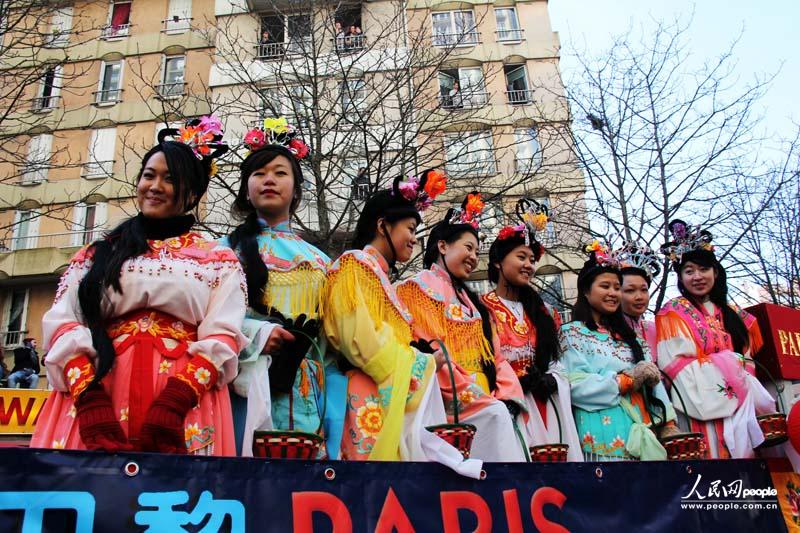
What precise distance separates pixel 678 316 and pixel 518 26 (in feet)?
56.7

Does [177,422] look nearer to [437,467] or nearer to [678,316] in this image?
[437,467]

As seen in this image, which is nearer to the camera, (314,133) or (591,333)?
(591,333)

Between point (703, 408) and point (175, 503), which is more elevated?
point (703, 408)

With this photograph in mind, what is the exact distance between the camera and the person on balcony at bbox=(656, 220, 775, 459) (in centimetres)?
412

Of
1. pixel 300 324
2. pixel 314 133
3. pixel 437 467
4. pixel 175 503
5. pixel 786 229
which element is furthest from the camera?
pixel 786 229

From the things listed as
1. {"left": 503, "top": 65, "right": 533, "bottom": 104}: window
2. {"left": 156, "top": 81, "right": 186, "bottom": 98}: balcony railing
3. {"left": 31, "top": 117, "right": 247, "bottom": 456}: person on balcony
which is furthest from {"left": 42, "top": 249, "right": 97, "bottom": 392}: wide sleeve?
{"left": 503, "top": 65, "right": 533, "bottom": 104}: window

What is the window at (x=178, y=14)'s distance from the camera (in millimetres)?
20469

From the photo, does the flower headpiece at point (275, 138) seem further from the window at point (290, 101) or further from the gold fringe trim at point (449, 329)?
the window at point (290, 101)

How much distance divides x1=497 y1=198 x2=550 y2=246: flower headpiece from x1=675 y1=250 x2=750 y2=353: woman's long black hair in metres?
1.16

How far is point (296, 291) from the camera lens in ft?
9.87

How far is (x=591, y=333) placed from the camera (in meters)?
4.49

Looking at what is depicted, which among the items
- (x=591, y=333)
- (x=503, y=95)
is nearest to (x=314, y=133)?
(x=591, y=333)

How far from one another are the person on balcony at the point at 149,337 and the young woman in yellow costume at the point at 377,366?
0.56 metres

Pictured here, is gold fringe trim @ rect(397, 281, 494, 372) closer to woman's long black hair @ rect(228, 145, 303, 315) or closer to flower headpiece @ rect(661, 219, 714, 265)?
woman's long black hair @ rect(228, 145, 303, 315)
